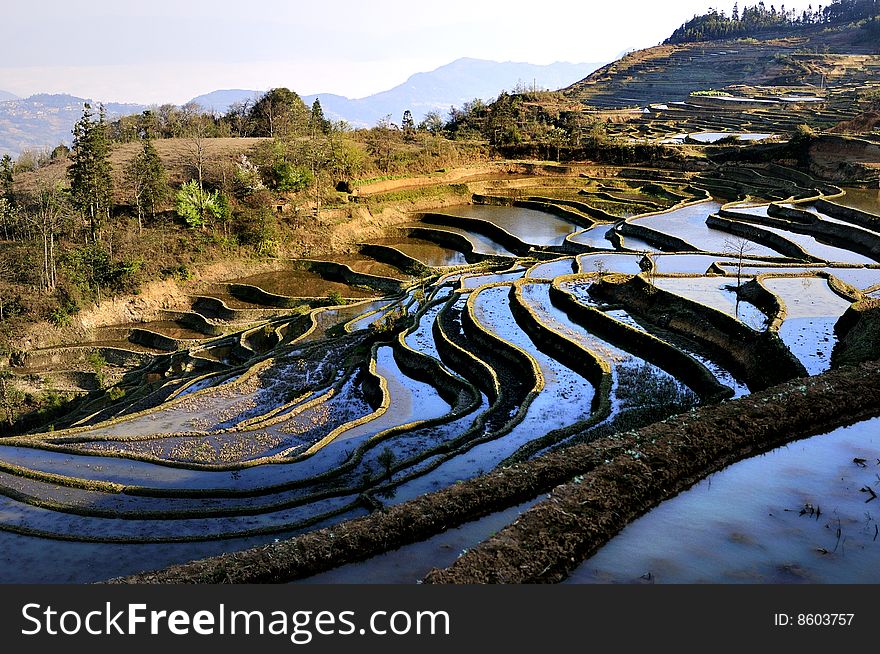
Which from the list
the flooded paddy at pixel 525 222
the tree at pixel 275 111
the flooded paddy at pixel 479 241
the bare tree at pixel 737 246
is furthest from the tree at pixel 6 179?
the bare tree at pixel 737 246

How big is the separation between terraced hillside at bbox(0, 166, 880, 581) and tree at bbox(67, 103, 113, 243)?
26.5 feet

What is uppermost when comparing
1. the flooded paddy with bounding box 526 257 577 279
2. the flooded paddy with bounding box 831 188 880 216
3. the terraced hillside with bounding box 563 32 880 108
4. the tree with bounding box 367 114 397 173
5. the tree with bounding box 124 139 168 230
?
the terraced hillside with bounding box 563 32 880 108

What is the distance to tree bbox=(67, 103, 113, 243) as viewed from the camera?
37.9 m

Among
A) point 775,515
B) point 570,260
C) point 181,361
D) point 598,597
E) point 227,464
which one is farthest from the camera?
point 570,260

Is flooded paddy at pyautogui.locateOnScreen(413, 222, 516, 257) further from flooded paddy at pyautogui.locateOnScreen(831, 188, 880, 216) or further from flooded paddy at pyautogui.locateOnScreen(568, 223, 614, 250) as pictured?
flooded paddy at pyautogui.locateOnScreen(831, 188, 880, 216)

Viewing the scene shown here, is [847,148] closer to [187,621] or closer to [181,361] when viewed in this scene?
[181,361]

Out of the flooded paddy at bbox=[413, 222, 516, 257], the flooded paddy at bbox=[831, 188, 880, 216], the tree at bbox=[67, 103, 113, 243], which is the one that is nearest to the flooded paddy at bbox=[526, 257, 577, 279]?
the flooded paddy at bbox=[413, 222, 516, 257]

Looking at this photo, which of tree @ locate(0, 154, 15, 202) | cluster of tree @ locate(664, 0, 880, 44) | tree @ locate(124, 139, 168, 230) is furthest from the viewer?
cluster of tree @ locate(664, 0, 880, 44)

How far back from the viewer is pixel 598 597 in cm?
849

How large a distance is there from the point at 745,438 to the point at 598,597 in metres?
7.78

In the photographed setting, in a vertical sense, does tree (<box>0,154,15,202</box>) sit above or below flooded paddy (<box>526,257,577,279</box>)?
above

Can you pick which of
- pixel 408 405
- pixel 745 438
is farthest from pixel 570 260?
pixel 745 438

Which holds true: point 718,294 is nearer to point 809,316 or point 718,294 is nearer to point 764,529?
point 809,316

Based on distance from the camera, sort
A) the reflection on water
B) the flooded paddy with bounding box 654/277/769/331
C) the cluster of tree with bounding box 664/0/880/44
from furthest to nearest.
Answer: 1. the cluster of tree with bounding box 664/0/880/44
2. the flooded paddy with bounding box 654/277/769/331
3. the reflection on water
